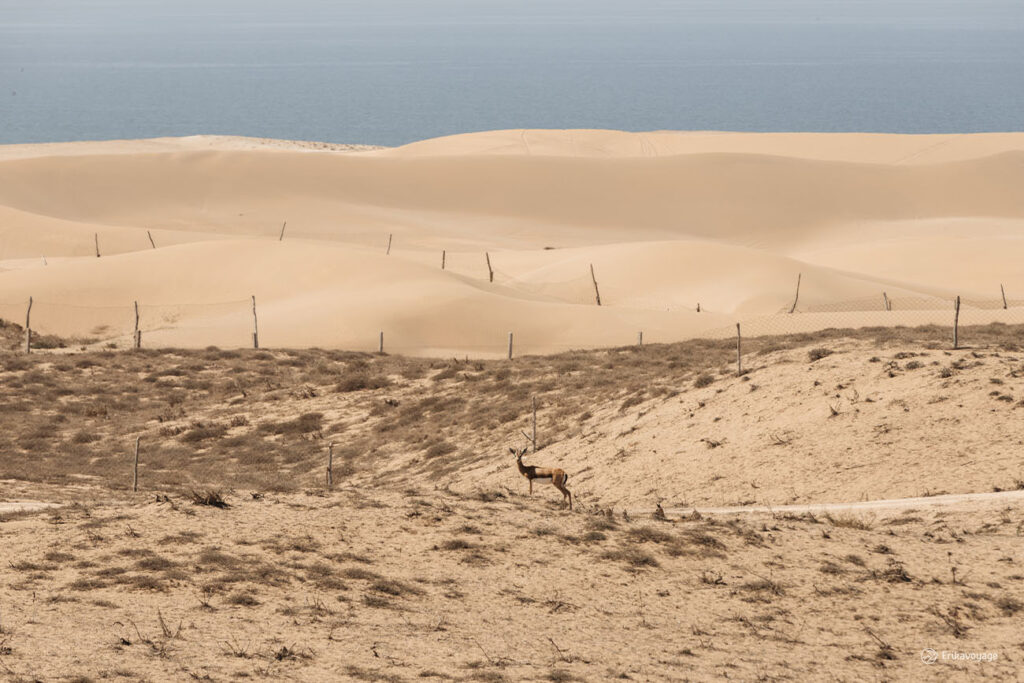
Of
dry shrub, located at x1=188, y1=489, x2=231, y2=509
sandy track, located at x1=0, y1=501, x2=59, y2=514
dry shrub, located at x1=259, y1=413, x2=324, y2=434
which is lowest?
dry shrub, located at x1=259, y1=413, x2=324, y2=434

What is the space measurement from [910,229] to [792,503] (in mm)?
63902

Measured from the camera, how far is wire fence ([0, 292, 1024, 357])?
3616 cm

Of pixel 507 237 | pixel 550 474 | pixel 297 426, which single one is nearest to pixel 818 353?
pixel 550 474

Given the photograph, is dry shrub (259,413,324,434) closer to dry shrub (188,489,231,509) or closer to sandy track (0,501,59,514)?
sandy track (0,501,59,514)

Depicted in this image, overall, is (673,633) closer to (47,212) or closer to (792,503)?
(792,503)

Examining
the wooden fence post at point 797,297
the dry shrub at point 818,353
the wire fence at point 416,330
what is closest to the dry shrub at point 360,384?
the wire fence at point 416,330

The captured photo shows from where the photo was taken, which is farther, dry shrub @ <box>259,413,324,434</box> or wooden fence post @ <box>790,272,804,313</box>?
wooden fence post @ <box>790,272,804,313</box>

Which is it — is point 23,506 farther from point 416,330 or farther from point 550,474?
point 416,330

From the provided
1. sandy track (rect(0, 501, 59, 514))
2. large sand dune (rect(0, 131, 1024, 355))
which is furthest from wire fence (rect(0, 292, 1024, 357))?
sandy track (rect(0, 501, 59, 514))

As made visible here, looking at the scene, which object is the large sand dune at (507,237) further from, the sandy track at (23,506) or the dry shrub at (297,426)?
the sandy track at (23,506)

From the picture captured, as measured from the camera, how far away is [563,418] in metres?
24.1

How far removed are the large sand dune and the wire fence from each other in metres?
0.12

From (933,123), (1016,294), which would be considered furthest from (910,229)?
(933,123)

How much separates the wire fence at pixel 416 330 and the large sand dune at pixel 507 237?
116mm
